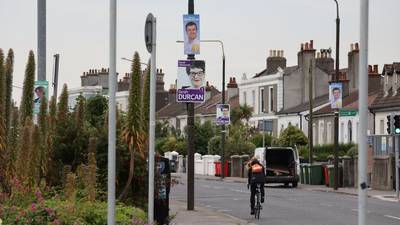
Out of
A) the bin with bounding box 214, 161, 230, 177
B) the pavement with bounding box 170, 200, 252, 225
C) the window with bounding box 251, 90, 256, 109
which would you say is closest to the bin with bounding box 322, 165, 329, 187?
the bin with bounding box 214, 161, 230, 177

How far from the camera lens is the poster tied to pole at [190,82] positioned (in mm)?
25672

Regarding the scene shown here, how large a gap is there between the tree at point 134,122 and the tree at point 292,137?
50506 mm

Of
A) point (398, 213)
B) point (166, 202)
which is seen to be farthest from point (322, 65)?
point (166, 202)

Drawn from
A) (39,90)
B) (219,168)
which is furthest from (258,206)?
(219,168)

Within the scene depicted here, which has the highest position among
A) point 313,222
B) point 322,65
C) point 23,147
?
point 322,65

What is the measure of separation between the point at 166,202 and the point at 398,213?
37.4 feet

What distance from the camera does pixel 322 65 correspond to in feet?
260

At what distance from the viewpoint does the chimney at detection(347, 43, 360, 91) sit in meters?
71.5

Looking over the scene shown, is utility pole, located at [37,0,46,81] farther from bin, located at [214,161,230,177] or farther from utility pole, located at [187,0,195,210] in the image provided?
bin, located at [214,161,230,177]

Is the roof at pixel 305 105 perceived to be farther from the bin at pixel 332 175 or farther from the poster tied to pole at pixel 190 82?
the poster tied to pole at pixel 190 82

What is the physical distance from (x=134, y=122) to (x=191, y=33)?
884 cm

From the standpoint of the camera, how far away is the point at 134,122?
17.1 metres

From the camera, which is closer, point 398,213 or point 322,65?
point 398,213

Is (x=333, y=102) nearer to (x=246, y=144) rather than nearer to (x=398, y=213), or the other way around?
(x=398, y=213)
